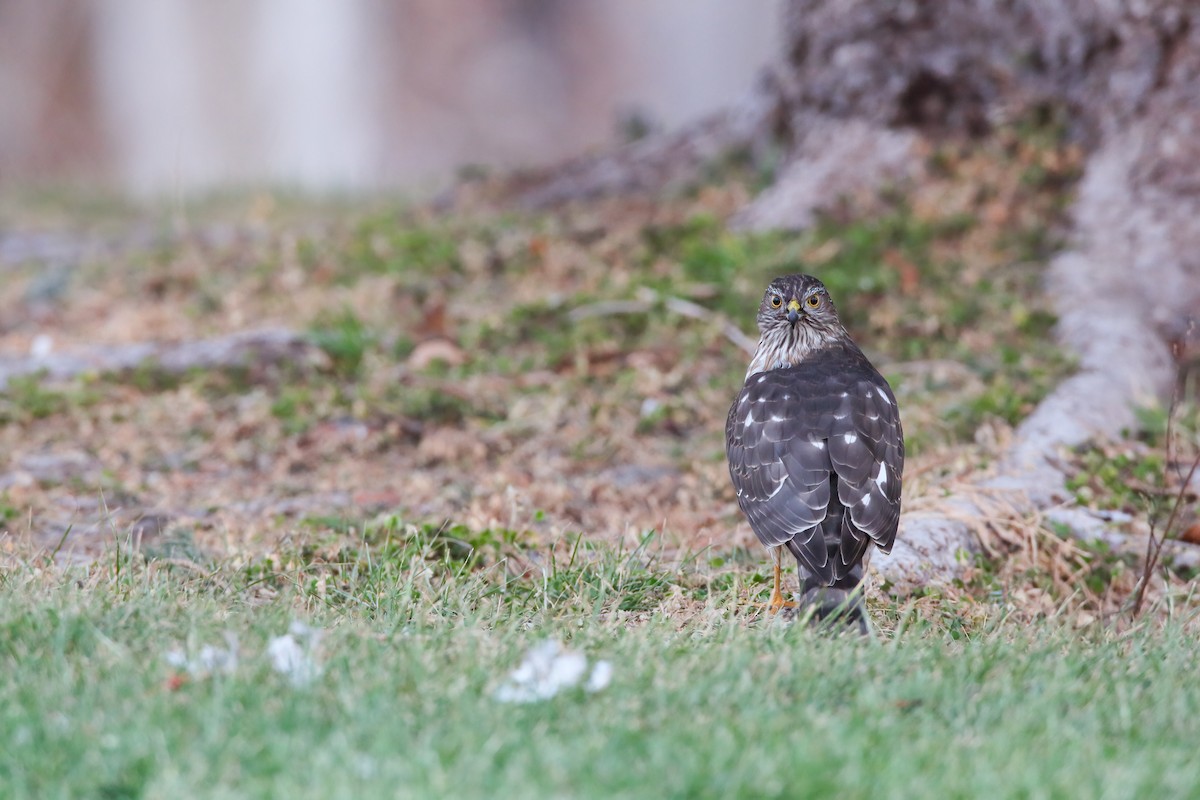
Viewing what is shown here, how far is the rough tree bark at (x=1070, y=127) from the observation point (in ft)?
22.2

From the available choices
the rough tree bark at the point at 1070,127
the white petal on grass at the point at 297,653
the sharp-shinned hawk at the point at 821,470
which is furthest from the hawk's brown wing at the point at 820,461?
the white petal on grass at the point at 297,653

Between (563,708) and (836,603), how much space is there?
121cm

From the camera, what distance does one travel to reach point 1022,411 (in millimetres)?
6160

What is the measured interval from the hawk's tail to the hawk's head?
1.35 metres

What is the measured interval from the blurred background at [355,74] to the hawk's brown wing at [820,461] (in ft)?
63.4

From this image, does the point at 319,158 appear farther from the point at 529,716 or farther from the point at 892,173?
the point at 529,716

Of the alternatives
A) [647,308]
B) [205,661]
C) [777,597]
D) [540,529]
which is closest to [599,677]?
[205,661]

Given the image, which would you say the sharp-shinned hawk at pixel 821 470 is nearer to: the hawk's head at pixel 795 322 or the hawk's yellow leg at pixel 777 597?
the hawk's yellow leg at pixel 777 597

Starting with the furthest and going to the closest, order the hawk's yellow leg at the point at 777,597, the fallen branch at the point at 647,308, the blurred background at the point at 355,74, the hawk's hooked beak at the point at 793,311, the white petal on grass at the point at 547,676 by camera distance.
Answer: the blurred background at the point at 355,74 < the fallen branch at the point at 647,308 < the hawk's hooked beak at the point at 793,311 < the hawk's yellow leg at the point at 777,597 < the white petal on grass at the point at 547,676

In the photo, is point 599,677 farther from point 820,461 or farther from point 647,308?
point 647,308

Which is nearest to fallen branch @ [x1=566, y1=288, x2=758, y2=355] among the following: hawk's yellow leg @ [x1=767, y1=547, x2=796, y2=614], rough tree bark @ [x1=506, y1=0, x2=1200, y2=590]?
rough tree bark @ [x1=506, y1=0, x2=1200, y2=590]

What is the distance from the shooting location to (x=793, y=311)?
512 centimetres

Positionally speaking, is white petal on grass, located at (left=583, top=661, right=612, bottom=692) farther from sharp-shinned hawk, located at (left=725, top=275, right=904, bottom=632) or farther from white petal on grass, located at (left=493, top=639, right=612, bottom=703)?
sharp-shinned hawk, located at (left=725, top=275, right=904, bottom=632)

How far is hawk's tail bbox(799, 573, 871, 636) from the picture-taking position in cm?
Answer: 383
